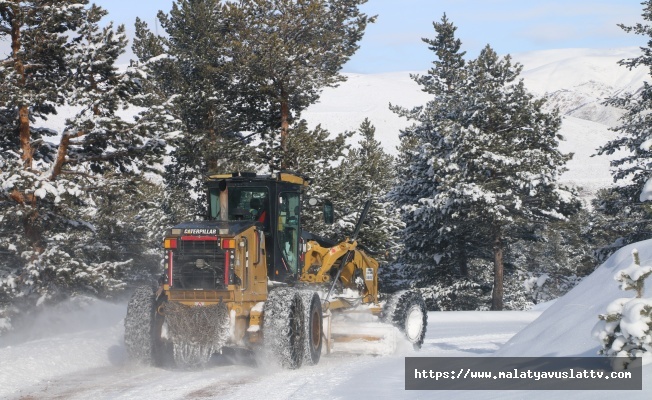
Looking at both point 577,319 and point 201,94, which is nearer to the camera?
point 577,319

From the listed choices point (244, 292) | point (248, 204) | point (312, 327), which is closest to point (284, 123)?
point (248, 204)

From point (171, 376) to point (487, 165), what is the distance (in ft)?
75.8

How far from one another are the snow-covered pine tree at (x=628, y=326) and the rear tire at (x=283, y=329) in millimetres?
5939

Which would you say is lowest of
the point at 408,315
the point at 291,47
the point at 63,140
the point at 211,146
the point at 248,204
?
the point at 408,315

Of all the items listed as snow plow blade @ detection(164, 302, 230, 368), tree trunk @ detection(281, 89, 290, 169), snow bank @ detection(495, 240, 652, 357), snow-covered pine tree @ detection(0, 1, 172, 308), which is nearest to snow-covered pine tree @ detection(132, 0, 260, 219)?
tree trunk @ detection(281, 89, 290, 169)

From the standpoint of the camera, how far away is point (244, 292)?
12305 mm

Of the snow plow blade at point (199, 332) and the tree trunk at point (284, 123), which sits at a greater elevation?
the tree trunk at point (284, 123)

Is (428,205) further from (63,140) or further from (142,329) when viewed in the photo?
(142,329)

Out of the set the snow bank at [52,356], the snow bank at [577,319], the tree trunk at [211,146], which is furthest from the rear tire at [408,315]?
the tree trunk at [211,146]

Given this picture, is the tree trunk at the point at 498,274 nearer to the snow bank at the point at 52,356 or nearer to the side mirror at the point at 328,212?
the snow bank at the point at 52,356

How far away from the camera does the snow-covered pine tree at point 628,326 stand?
246 inches

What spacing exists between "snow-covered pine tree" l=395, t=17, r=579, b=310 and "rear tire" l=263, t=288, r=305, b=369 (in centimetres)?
2053

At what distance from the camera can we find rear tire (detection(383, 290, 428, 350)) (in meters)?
15.6

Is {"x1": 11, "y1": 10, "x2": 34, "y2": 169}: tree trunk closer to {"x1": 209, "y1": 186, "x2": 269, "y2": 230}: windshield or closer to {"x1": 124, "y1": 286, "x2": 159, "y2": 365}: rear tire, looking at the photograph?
{"x1": 209, "y1": 186, "x2": 269, "y2": 230}: windshield
